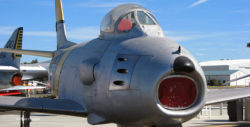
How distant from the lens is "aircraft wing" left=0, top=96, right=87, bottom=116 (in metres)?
6.90

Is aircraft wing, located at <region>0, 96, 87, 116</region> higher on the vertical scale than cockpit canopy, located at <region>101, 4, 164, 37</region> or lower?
lower

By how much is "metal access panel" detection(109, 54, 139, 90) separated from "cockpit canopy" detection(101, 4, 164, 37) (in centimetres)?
106

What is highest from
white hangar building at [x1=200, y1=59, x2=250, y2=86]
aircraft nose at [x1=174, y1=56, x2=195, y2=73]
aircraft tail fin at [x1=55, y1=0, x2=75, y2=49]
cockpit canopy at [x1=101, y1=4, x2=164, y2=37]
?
aircraft tail fin at [x1=55, y1=0, x2=75, y2=49]

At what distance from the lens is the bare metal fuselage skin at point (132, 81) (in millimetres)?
5516

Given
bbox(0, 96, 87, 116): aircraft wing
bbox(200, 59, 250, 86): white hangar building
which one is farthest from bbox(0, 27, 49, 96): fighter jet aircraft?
bbox(200, 59, 250, 86): white hangar building

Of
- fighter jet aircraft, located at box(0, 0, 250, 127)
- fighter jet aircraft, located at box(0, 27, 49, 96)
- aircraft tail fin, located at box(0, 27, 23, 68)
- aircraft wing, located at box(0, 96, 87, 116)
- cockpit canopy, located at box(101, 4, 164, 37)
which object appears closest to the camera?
fighter jet aircraft, located at box(0, 0, 250, 127)

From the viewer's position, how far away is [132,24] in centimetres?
708

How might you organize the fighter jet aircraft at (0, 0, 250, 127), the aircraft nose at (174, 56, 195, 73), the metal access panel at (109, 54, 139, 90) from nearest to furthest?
the aircraft nose at (174, 56, 195, 73)
the fighter jet aircraft at (0, 0, 250, 127)
the metal access panel at (109, 54, 139, 90)

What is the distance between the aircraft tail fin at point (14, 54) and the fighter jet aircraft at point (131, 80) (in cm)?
2488

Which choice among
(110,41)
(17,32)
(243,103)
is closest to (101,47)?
(110,41)

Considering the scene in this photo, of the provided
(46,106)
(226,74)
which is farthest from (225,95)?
(226,74)

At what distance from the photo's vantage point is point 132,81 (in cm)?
570

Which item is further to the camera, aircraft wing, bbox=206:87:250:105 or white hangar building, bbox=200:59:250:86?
white hangar building, bbox=200:59:250:86

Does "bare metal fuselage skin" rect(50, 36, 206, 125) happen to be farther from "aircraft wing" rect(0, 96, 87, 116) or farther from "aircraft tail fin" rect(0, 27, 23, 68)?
"aircraft tail fin" rect(0, 27, 23, 68)
